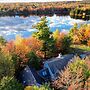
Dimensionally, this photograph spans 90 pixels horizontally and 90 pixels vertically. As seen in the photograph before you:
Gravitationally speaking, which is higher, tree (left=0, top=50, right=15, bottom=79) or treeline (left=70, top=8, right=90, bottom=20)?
tree (left=0, top=50, right=15, bottom=79)

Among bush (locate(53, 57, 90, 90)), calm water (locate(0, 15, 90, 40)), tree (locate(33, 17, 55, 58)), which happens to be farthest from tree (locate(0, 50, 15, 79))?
calm water (locate(0, 15, 90, 40))

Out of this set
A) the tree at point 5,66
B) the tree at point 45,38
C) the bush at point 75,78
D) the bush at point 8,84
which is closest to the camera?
the bush at point 8,84

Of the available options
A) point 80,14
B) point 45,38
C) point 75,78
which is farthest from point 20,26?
point 75,78

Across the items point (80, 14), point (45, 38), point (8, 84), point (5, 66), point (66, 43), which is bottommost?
point (80, 14)

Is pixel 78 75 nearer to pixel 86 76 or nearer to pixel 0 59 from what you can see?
pixel 86 76

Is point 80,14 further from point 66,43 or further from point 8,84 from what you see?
point 8,84

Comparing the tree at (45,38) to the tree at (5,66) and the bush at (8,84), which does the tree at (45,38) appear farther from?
the bush at (8,84)

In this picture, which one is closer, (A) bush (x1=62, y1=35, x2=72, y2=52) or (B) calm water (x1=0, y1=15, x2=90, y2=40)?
(A) bush (x1=62, y1=35, x2=72, y2=52)

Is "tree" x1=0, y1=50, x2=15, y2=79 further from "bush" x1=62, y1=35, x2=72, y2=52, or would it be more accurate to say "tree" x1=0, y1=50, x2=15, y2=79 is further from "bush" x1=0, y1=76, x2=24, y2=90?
"bush" x1=62, y1=35, x2=72, y2=52

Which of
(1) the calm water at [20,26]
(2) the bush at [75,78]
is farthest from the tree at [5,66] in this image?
(1) the calm water at [20,26]

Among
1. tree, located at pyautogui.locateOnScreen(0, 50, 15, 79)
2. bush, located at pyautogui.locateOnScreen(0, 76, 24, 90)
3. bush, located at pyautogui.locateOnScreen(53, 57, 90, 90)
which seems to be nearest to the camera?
bush, located at pyautogui.locateOnScreen(0, 76, 24, 90)

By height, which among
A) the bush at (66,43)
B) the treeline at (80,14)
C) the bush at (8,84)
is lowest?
the treeline at (80,14)

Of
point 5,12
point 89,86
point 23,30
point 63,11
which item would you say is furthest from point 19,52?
point 63,11
